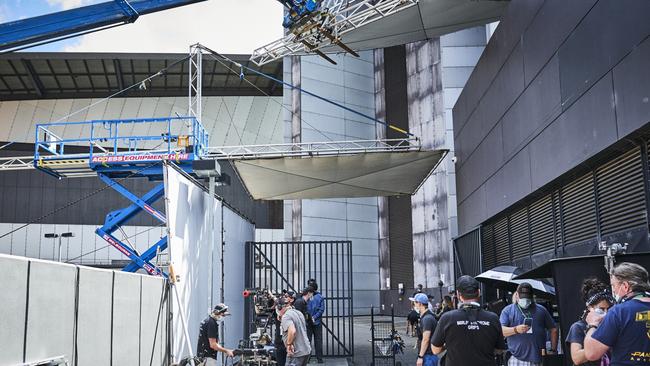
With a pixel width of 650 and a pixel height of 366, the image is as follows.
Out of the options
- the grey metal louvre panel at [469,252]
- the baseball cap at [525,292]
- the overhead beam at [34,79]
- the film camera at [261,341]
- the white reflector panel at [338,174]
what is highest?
the overhead beam at [34,79]

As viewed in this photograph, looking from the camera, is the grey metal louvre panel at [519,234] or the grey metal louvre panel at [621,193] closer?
the grey metal louvre panel at [621,193]

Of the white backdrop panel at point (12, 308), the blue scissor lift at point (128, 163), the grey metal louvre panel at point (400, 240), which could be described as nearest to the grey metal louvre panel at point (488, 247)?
the blue scissor lift at point (128, 163)

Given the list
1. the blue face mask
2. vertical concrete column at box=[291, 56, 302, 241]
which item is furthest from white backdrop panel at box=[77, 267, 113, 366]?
vertical concrete column at box=[291, 56, 302, 241]

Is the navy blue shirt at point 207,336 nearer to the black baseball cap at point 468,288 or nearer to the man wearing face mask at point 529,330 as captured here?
the man wearing face mask at point 529,330

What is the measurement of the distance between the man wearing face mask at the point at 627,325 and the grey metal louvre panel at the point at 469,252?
37.3 feet

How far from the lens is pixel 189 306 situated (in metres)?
10.2

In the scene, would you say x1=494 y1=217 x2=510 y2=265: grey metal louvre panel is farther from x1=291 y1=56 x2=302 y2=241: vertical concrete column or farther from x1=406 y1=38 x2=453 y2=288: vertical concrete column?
x1=291 y1=56 x2=302 y2=241: vertical concrete column

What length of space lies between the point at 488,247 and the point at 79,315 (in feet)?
37.8

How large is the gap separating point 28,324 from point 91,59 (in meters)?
27.6

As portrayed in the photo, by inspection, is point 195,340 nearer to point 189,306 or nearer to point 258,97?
point 189,306

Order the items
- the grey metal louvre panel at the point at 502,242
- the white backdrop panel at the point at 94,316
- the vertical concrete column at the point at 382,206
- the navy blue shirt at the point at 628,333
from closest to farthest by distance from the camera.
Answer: the navy blue shirt at the point at 628,333
the white backdrop panel at the point at 94,316
the grey metal louvre panel at the point at 502,242
the vertical concrete column at the point at 382,206

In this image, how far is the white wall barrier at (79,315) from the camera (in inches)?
205

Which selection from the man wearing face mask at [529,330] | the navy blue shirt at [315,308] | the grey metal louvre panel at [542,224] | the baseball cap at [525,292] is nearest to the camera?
the man wearing face mask at [529,330]

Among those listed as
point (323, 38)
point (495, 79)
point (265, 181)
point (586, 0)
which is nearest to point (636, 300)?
point (586, 0)
